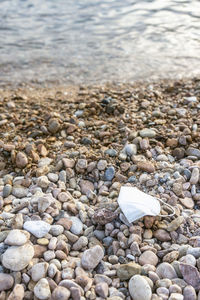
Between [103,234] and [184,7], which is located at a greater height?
[184,7]

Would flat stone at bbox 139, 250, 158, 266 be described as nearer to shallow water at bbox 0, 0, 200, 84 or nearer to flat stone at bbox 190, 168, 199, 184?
flat stone at bbox 190, 168, 199, 184

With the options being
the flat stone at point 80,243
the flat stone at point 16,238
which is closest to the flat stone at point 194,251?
the flat stone at point 80,243

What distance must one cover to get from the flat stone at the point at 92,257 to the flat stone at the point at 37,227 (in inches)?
12.0

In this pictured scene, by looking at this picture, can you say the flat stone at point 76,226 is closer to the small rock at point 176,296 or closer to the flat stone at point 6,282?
the flat stone at point 6,282

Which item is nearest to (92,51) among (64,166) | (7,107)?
(7,107)

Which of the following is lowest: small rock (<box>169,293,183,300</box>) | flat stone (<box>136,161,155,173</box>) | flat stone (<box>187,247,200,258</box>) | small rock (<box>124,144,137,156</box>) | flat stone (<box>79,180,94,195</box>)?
small rock (<box>169,293,183,300</box>)

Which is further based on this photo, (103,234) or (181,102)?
(181,102)

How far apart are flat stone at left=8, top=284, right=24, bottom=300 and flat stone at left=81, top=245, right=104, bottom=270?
0.39 metres

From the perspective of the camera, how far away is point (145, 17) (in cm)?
755

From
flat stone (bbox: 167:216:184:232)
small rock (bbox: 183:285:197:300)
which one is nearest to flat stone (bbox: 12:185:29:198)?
flat stone (bbox: 167:216:184:232)

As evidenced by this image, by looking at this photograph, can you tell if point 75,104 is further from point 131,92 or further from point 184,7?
point 184,7

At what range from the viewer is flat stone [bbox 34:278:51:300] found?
1.86 meters

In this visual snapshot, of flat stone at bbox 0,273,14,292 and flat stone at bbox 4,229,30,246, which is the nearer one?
flat stone at bbox 0,273,14,292

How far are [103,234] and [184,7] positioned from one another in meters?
7.17
